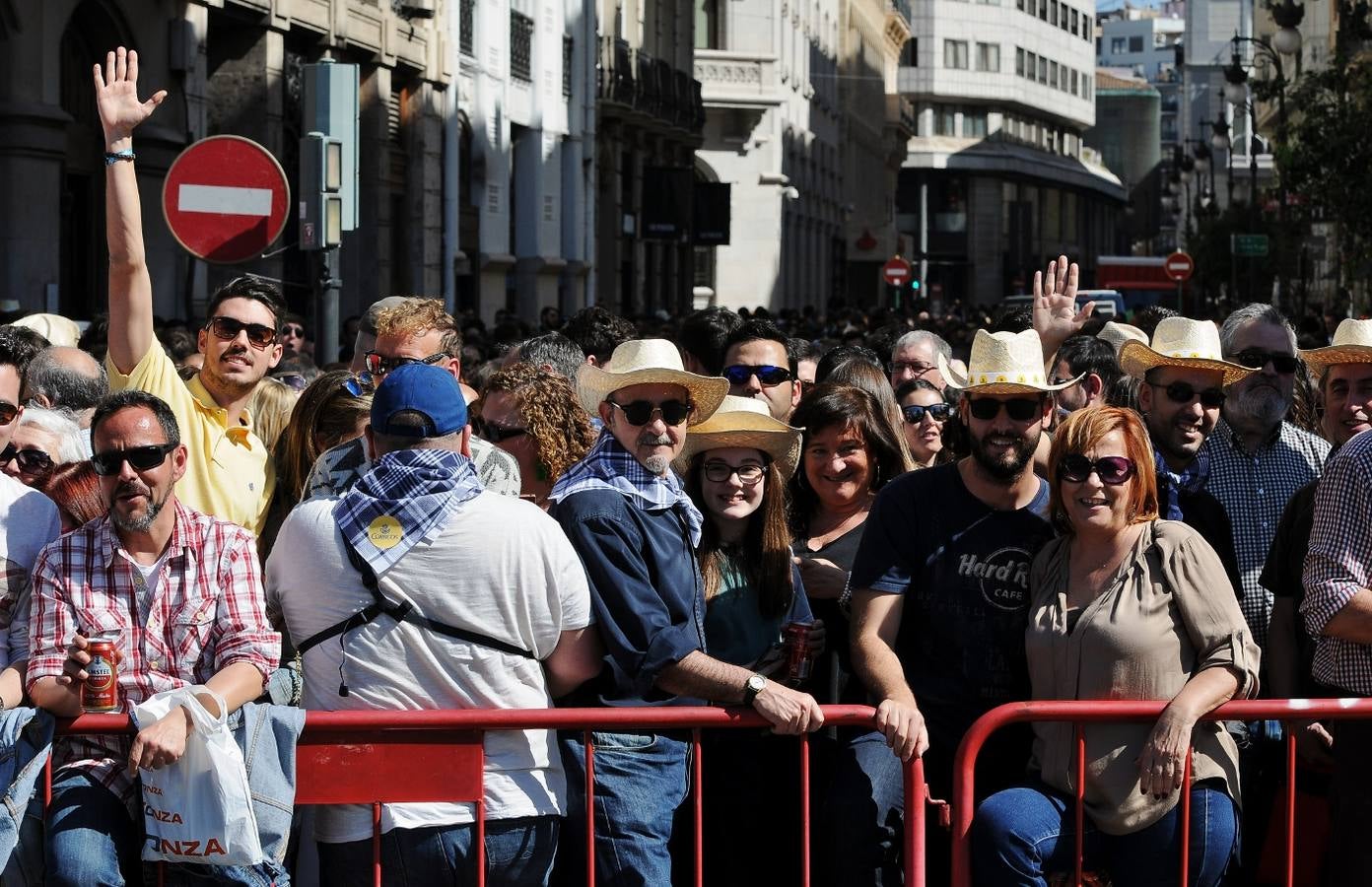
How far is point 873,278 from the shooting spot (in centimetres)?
8769

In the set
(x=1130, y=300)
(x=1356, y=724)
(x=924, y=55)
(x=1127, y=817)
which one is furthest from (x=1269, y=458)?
(x=924, y=55)

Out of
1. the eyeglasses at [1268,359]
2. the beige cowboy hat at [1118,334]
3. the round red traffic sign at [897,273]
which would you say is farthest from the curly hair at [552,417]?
the round red traffic sign at [897,273]

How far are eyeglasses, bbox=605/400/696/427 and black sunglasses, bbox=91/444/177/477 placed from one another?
4.42 feet

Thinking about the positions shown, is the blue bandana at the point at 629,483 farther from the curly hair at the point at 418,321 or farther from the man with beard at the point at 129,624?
the curly hair at the point at 418,321

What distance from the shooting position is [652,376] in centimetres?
588

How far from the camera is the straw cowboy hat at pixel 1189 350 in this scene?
7.06 meters

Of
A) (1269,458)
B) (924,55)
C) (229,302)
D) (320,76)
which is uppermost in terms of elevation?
(924,55)

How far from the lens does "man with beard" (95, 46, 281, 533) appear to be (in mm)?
6293

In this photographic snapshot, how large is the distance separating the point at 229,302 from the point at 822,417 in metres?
1.99

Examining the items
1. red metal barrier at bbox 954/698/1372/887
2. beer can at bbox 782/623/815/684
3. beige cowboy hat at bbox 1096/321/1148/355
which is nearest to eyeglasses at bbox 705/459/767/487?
beer can at bbox 782/623/815/684

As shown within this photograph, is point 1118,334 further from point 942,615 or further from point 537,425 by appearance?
point 942,615

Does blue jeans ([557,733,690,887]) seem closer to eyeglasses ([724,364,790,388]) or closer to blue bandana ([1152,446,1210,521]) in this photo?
blue bandana ([1152,446,1210,521])

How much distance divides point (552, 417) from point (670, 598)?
1.64 meters

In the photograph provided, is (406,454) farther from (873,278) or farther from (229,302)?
(873,278)
